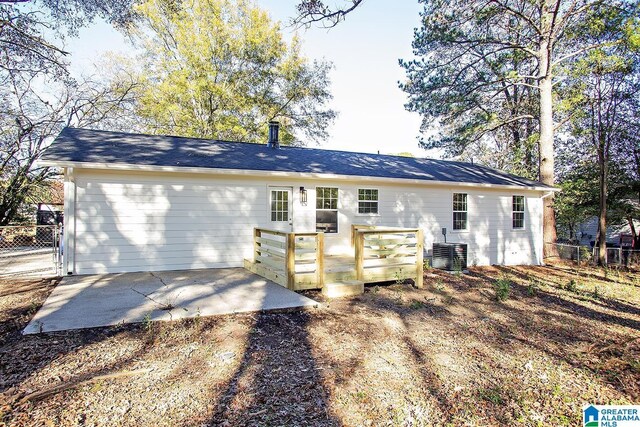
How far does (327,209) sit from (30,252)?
953 cm

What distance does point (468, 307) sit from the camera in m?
6.15

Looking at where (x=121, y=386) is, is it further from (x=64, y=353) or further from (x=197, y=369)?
(x=64, y=353)

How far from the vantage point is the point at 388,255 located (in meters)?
7.30

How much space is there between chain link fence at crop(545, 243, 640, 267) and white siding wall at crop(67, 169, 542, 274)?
6.83m

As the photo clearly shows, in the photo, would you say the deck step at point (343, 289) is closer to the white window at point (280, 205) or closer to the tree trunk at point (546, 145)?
the white window at point (280, 205)

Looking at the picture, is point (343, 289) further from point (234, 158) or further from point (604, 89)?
point (604, 89)

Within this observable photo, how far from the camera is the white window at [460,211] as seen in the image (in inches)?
457

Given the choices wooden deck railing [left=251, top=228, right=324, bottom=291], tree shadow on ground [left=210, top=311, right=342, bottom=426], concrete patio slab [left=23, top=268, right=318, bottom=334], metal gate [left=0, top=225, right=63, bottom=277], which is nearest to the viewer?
tree shadow on ground [left=210, top=311, right=342, bottom=426]

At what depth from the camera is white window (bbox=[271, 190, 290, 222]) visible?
362 inches

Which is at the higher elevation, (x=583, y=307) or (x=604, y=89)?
(x=604, y=89)

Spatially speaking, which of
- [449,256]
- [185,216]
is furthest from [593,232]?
[185,216]

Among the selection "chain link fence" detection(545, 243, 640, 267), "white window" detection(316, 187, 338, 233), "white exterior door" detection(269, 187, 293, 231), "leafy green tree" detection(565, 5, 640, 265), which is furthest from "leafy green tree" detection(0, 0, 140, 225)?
"chain link fence" detection(545, 243, 640, 267)

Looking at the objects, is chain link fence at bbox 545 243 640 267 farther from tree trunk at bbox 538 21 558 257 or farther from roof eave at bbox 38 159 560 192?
roof eave at bbox 38 159 560 192

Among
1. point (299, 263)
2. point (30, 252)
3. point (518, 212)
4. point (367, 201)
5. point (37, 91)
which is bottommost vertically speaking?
point (30, 252)
